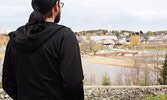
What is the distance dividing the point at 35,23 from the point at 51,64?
0.29 metres

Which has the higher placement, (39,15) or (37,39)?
(39,15)

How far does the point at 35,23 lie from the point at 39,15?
0.06 meters

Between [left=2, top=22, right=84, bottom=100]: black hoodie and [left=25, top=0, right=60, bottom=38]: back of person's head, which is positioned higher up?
[left=25, top=0, right=60, bottom=38]: back of person's head

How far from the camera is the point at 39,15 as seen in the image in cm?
119

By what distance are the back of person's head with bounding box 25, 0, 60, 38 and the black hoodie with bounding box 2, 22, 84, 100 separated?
0.12 feet

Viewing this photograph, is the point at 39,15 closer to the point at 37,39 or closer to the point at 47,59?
the point at 37,39

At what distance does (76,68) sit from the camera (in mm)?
1127

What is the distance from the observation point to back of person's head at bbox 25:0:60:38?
115 centimetres

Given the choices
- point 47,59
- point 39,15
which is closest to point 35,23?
point 39,15

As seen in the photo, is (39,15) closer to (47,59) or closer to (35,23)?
(35,23)

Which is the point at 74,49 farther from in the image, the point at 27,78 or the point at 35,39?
the point at 27,78

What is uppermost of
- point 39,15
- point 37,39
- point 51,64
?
point 39,15

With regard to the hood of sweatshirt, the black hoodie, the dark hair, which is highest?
the dark hair

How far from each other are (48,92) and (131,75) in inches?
432
